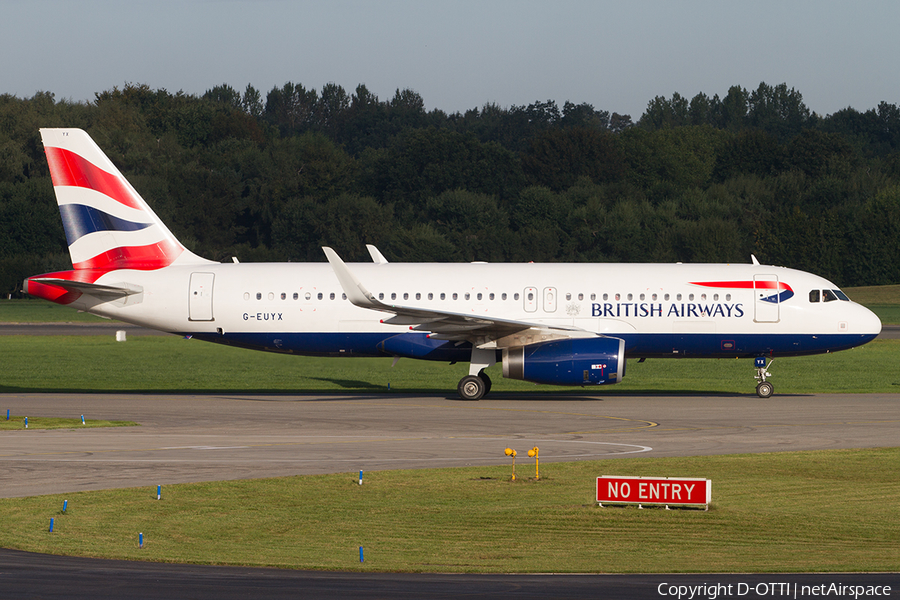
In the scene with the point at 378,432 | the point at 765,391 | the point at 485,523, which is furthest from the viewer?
the point at 765,391

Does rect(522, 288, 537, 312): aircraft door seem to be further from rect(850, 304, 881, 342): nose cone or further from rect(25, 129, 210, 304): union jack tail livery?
rect(25, 129, 210, 304): union jack tail livery

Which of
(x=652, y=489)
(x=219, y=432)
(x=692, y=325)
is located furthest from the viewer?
(x=692, y=325)

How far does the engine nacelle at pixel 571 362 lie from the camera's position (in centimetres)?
3375

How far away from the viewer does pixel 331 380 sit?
44469mm

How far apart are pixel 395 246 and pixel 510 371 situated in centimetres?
7548

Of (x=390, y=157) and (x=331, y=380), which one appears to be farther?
(x=390, y=157)

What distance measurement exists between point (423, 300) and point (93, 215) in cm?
1185

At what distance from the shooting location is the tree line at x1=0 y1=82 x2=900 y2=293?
11094 cm

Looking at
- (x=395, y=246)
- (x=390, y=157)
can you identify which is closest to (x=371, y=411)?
(x=395, y=246)

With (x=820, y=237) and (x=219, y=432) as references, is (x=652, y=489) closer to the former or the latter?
(x=219, y=432)

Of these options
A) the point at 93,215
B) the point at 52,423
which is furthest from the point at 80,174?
the point at 52,423

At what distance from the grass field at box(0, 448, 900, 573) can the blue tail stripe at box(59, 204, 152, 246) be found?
63.1ft

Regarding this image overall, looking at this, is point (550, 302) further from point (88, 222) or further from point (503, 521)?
point (503, 521)

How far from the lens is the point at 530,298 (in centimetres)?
3650
